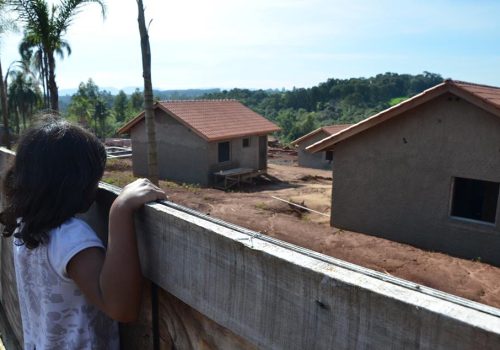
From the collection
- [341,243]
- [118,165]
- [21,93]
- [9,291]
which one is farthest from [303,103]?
[9,291]

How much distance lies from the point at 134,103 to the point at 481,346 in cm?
9155

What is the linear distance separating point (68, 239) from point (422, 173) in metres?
9.47

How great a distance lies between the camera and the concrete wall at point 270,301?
918 millimetres

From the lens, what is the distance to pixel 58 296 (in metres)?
1.53

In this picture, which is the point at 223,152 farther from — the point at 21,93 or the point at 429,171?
the point at 21,93

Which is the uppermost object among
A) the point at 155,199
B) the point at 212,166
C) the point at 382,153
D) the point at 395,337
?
the point at 155,199

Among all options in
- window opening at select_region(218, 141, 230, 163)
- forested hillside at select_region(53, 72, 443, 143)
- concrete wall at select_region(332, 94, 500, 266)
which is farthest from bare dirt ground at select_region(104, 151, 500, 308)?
forested hillside at select_region(53, 72, 443, 143)

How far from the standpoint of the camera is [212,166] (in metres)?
20.0

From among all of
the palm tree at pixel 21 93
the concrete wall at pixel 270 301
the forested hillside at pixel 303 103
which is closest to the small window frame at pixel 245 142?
the concrete wall at pixel 270 301

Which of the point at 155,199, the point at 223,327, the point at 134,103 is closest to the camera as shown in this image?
the point at 223,327

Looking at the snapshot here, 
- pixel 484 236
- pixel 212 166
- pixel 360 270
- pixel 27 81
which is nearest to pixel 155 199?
pixel 360 270

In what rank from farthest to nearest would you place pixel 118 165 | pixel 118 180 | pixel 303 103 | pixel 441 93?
pixel 303 103
pixel 118 165
pixel 118 180
pixel 441 93

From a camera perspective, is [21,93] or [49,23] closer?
[49,23]

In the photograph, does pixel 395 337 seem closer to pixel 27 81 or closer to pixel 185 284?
pixel 185 284
